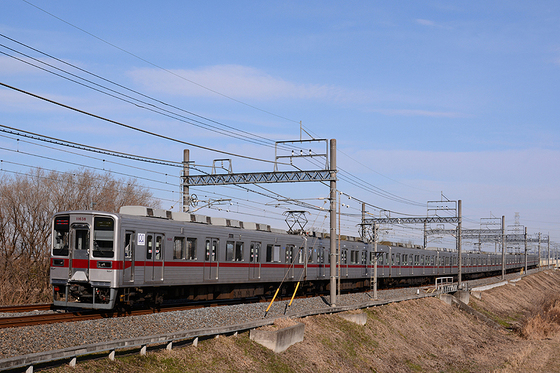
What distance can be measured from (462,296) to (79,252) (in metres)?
34.1

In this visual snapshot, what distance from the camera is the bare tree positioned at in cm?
2719

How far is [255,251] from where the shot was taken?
24875 mm

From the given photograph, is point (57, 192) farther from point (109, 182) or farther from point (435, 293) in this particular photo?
point (435, 293)

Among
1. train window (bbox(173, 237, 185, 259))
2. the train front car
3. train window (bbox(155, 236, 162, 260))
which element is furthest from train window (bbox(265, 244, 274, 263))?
the train front car

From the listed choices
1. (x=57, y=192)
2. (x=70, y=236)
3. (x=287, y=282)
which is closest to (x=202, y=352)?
(x=70, y=236)

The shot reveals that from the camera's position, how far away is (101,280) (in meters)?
16.7

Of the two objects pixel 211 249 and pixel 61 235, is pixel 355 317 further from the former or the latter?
pixel 61 235

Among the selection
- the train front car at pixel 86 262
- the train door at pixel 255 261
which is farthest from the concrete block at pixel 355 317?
the train front car at pixel 86 262

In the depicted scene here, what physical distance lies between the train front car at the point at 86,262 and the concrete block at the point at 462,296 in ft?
108

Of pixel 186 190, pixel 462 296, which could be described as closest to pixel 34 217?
pixel 186 190

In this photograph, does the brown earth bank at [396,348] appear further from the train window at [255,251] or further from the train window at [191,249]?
the train window at [191,249]

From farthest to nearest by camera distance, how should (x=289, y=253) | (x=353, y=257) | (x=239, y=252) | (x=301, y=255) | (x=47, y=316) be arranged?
(x=353, y=257)
(x=301, y=255)
(x=289, y=253)
(x=239, y=252)
(x=47, y=316)

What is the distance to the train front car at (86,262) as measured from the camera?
54.7 feet

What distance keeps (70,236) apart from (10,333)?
5811 millimetres
